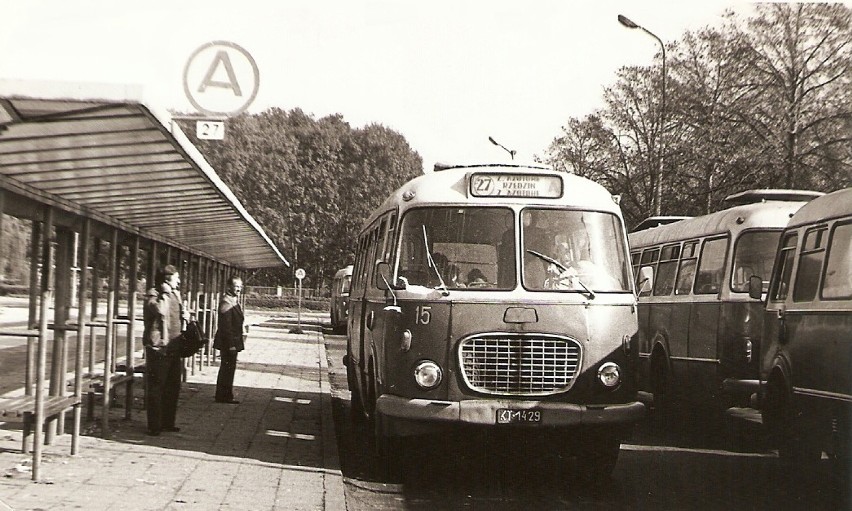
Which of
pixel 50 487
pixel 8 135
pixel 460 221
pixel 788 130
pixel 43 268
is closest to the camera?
pixel 8 135

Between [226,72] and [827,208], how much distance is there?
5.91 metres

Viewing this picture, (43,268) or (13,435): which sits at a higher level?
(43,268)

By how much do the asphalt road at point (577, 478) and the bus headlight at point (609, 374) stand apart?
0.77m

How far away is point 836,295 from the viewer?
10.2 metres

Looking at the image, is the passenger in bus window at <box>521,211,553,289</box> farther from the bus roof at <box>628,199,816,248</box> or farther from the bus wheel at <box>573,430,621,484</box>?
the bus roof at <box>628,199,816,248</box>

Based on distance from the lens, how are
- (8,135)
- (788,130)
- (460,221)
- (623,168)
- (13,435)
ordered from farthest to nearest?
(623,168) → (788,130) → (13,435) → (460,221) → (8,135)

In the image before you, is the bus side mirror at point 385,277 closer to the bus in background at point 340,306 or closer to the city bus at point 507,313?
the city bus at point 507,313

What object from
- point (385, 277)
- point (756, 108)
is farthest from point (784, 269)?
point (756, 108)

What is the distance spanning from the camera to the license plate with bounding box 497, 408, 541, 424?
9.87 meters

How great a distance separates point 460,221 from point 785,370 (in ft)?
11.0

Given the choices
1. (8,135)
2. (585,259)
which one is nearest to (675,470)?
(585,259)

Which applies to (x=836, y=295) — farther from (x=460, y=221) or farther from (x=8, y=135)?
(x=8, y=135)

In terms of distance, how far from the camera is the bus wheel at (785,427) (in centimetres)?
1088

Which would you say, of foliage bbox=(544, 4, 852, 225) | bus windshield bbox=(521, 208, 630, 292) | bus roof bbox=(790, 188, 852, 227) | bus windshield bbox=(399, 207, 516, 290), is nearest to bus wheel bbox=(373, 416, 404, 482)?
bus windshield bbox=(399, 207, 516, 290)
